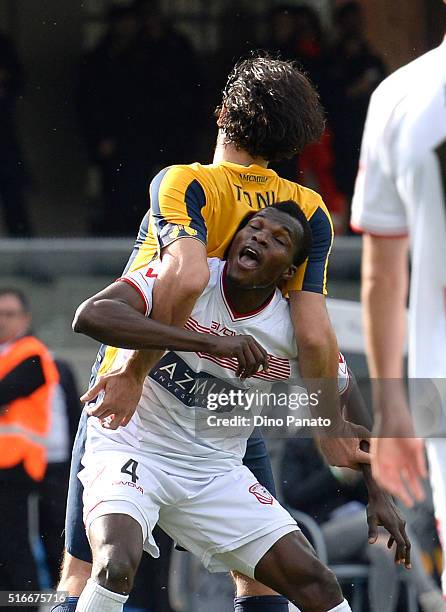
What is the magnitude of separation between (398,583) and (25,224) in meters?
4.42

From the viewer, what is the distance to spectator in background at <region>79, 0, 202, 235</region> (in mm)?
9406

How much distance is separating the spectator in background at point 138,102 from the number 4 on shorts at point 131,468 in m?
5.32

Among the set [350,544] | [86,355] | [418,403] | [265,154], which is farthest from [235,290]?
[86,355]

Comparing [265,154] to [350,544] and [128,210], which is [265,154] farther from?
[128,210]

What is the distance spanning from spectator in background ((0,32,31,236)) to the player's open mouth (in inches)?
218

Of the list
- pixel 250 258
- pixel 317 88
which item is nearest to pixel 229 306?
pixel 250 258

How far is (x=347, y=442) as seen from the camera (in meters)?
4.77

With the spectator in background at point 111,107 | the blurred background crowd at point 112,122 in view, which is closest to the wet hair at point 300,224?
the blurred background crowd at point 112,122

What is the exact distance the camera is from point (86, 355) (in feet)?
27.3

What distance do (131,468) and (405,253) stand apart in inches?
60.2

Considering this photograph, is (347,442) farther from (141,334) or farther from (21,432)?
(21,432)

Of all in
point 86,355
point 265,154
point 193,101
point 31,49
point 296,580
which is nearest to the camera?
point 296,580

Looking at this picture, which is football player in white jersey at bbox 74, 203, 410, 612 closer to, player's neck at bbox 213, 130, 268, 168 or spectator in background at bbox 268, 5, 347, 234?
player's neck at bbox 213, 130, 268, 168

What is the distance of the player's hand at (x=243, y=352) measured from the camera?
169 inches
